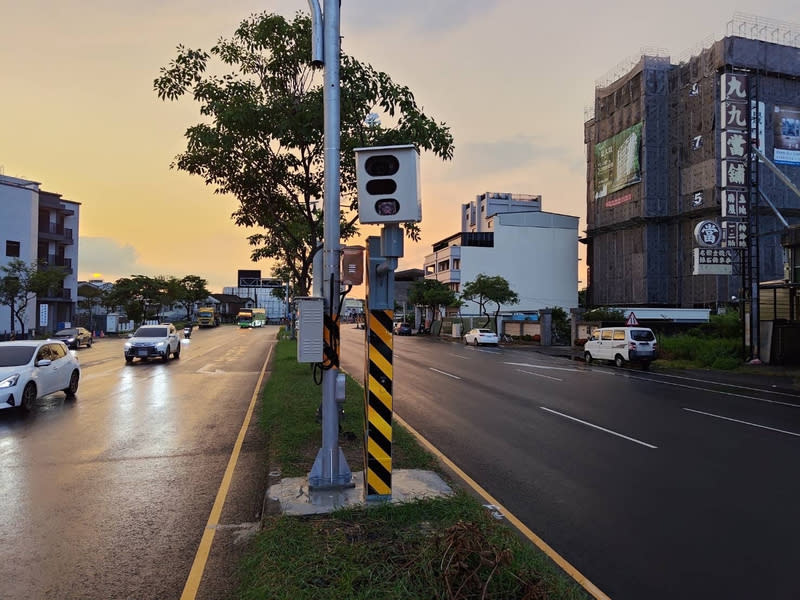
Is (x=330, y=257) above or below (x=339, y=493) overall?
above

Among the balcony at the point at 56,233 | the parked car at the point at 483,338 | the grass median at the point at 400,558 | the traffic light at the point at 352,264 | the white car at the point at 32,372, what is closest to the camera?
the grass median at the point at 400,558

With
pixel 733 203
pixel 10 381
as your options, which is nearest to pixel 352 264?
pixel 10 381

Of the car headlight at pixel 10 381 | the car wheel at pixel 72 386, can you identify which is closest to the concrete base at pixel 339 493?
the car headlight at pixel 10 381

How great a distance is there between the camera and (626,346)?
1061 inches

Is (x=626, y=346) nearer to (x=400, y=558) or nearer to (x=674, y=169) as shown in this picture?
(x=400, y=558)

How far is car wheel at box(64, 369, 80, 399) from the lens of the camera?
14.4m

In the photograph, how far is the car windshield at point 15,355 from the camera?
12.3m

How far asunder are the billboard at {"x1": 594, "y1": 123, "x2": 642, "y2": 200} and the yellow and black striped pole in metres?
58.1

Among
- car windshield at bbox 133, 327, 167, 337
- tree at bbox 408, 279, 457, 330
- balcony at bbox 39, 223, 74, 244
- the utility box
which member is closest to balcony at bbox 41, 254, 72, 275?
balcony at bbox 39, 223, 74, 244

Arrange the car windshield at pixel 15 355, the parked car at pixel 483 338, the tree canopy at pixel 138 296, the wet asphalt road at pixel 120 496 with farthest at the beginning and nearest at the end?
the tree canopy at pixel 138 296
the parked car at pixel 483 338
the car windshield at pixel 15 355
the wet asphalt road at pixel 120 496

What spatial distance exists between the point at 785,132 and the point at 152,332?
5478cm

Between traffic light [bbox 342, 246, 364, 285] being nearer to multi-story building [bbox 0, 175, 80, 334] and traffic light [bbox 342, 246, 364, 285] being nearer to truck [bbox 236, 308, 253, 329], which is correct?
multi-story building [bbox 0, 175, 80, 334]

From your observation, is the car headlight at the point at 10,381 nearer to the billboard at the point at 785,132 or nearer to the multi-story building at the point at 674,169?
the multi-story building at the point at 674,169

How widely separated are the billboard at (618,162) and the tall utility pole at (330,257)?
5734cm
